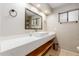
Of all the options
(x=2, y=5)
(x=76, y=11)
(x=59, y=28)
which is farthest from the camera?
(x=59, y=28)

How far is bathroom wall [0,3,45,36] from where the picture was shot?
4.27 feet

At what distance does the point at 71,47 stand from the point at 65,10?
3.11ft

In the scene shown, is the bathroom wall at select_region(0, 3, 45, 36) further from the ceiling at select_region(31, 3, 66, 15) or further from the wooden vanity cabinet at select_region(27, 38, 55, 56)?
the wooden vanity cabinet at select_region(27, 38, 55, 56)

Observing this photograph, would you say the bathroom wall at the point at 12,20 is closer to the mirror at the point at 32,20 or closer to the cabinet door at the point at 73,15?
the mirror at the point at 32,20

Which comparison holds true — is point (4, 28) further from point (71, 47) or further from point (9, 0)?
point (71, 47)

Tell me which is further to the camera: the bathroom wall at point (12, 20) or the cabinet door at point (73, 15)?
the cabinet door at point (73, 15)

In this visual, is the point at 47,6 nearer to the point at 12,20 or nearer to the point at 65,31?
the point at 65,31

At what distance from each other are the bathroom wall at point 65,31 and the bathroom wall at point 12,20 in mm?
675

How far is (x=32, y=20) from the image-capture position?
2.03 meters

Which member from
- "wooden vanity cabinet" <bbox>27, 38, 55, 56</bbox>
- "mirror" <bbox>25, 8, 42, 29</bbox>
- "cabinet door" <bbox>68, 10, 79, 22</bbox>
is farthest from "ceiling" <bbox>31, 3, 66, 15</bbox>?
"wooden vanity cabinet" <bbox>27, 38, 55, 56</bbox>

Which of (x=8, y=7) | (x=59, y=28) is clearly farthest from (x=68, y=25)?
(x=8, y=7)

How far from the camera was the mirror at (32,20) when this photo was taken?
75.9 inches

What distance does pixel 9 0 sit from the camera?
1.37 meters

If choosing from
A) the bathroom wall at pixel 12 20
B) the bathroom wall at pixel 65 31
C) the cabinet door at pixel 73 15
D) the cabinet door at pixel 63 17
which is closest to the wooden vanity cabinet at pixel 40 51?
the bathroom wall at pixel 65 31
